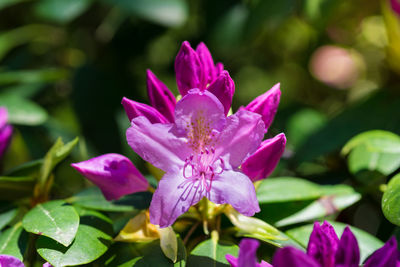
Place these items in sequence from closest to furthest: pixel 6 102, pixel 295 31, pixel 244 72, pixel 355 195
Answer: pixel 355 195 → pixel 6 102 → pixel 295 31 → pixel 244 72

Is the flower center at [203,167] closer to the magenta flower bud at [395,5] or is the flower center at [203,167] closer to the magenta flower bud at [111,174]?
the magenta flower bud at [111,174]

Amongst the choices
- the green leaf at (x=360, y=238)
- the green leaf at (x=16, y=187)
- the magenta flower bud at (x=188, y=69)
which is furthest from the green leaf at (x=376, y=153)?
the green leaf at (x=16, y=187)

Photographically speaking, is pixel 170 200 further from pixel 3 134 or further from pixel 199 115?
pixel 3 134

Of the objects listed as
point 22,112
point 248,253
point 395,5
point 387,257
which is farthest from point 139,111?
point 395,5

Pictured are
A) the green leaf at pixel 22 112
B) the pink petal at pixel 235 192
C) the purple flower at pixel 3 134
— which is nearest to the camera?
the pink petal at pixel 235 192

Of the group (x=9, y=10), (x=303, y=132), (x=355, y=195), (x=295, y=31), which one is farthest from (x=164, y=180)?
(x=9, y=10)

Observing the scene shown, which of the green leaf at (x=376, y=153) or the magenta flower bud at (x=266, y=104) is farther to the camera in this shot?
the green leaf at (x=376, y=153)

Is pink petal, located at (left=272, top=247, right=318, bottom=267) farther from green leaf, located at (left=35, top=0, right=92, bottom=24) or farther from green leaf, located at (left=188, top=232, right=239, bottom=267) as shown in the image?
green leaf, located at (left=35, top=0, right=92, bottom=24)

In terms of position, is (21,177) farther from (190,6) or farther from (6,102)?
(190,6)
